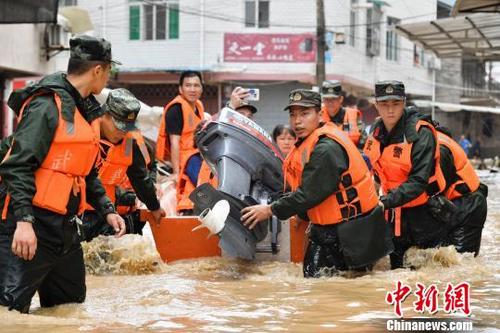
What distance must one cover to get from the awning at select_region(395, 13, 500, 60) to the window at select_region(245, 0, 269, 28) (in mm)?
10227

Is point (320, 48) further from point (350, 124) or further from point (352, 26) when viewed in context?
point (350, 124)

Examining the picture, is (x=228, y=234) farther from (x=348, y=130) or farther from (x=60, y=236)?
(x=348, y=130)

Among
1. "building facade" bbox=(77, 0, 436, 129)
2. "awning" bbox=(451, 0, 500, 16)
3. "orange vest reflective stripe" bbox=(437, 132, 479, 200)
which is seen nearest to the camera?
"orange vest reflective stripe" bbox=(437, 132, 479, 200)

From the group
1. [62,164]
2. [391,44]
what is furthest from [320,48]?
[62,164]

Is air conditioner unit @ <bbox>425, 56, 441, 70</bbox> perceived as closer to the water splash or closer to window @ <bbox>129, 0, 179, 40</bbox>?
window @ <bbox>129, 0, 179, 40</bbox>

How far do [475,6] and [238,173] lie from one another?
6.24 metres

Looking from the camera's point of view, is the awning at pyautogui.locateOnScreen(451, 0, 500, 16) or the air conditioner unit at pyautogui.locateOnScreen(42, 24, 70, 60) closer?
the awning at pyautogui.locateOnScreen(451, 0, 500, 16)

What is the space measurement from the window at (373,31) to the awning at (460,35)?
1384cm

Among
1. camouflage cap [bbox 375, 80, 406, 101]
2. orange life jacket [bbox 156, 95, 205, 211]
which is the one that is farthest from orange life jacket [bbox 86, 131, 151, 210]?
camouflage cap [bbox 375, 80, 406, 101]

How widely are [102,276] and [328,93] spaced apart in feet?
13.8

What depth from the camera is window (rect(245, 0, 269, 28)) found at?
28.8 meters

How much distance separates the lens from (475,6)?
40.4ft

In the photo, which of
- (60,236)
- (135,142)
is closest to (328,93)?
(135,142)

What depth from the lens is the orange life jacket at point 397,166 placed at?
710cm
